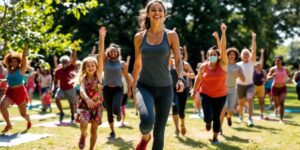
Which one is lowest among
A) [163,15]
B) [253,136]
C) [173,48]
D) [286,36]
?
[253,136]

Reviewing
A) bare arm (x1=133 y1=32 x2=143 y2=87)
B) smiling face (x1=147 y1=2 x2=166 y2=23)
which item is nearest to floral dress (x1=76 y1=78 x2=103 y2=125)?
bare arm (x1=133 y1=32 x2=143 y2=87)

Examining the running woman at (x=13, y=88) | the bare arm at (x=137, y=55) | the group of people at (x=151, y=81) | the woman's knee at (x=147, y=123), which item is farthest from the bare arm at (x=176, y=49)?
the running woman at (x=13, y=88)

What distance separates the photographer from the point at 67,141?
27.8 feet

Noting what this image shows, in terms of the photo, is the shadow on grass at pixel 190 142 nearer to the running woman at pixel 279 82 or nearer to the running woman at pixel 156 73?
the running woman at pixel 156 73

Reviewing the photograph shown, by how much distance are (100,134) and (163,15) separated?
16.4ft

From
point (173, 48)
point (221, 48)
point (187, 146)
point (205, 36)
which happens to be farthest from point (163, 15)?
point (205, 36)

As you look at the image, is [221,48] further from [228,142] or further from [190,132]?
[190,132]

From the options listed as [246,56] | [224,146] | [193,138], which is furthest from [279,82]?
[224,146]

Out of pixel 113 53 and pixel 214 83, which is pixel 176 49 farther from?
pixel 113 53

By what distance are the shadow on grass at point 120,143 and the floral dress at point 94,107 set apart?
136 centimetres

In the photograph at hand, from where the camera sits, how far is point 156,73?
5.01 m

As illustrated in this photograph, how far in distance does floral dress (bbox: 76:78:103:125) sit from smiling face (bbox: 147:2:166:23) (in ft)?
6.61

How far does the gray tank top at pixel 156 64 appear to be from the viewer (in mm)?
4957

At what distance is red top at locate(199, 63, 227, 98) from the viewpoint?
8242mm
